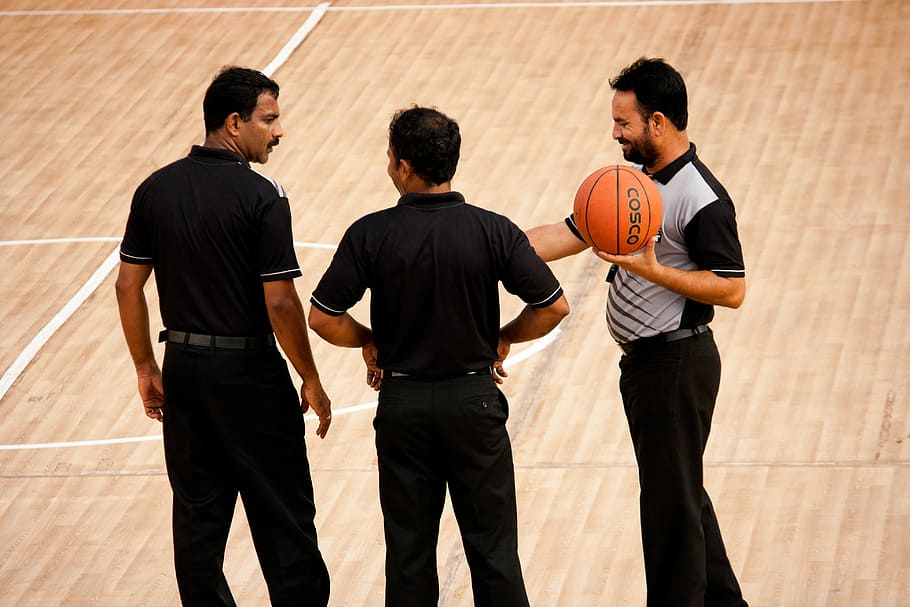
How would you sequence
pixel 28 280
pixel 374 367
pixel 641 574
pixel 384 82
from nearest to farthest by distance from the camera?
pixel 374 367
pixel 641 574
pixel 28 280
pixel 384 82

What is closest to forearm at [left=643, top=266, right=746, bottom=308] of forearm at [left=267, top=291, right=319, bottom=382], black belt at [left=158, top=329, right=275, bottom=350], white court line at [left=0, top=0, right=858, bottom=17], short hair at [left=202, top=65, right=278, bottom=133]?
forearm at [left=267, top=291, right=319, bottom=382]

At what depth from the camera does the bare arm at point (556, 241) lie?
4656mm

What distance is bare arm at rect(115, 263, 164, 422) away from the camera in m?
4.39

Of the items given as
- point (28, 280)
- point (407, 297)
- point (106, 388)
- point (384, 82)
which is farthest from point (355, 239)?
point (384, 82)

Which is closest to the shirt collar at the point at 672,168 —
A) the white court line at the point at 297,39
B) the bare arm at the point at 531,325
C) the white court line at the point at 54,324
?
the bare arm at the point at 531,325

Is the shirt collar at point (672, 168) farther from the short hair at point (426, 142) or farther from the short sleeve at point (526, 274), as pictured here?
the short hair at point (426, 142)

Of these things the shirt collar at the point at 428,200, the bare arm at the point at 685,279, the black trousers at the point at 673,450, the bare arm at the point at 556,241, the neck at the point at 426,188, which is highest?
the neck at the point at 426,188

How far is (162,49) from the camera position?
1152 centimetres

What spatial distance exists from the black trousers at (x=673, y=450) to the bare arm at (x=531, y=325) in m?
0.41

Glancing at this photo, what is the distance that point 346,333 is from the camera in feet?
13.3

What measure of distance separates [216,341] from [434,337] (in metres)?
0.81

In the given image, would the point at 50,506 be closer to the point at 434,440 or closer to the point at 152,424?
the point at 152,424

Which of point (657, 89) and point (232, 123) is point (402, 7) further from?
point (657, 89)

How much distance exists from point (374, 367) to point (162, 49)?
8.10m
